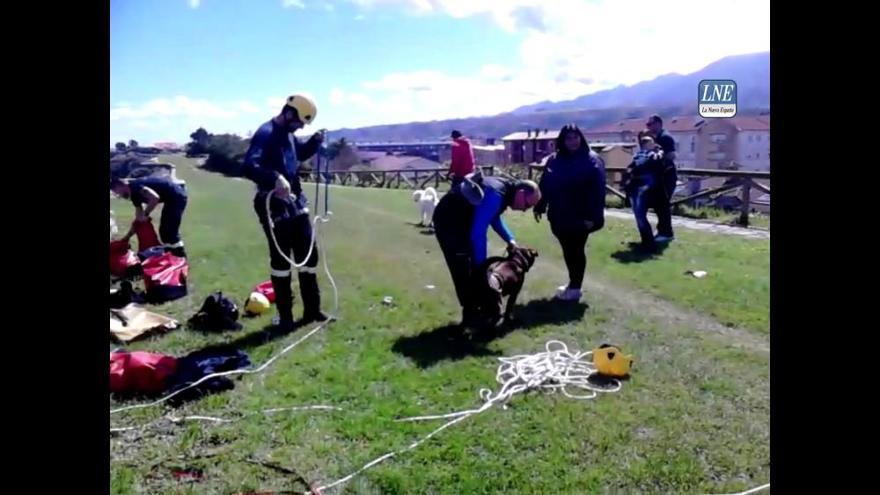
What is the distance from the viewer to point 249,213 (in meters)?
11.4

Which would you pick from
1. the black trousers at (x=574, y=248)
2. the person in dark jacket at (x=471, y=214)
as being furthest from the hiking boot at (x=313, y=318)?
the black trousers at (x=574, y=248)

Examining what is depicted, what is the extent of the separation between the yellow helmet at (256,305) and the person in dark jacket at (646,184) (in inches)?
175

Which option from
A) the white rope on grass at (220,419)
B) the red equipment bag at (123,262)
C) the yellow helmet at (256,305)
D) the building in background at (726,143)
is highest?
the building in background at (726,143)

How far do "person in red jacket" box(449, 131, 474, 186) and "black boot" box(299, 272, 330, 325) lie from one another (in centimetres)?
134

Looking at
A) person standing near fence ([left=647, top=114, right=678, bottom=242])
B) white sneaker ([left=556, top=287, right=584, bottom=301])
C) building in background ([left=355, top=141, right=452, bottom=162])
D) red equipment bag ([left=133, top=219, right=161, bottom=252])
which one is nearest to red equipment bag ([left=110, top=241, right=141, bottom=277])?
red equipment bag ([left=133, top=219, right=161, bottom=252])

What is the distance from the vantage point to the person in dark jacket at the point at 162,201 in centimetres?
736

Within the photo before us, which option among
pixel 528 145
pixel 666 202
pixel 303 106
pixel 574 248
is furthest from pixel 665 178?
pixel 303 106

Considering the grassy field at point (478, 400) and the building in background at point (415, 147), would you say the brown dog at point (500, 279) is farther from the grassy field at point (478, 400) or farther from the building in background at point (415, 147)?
the building in background at point (415, 147)

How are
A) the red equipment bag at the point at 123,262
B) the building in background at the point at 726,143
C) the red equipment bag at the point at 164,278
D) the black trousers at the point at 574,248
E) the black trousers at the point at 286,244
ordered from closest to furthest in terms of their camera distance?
1. the building in background at the point at 726,143
2. the black trousers at the point at 286,244
3. the black trousers at the point at 574,248
4. the red equipment bag at the point at 164,278
5. the red equipment bag at the point at 123,262

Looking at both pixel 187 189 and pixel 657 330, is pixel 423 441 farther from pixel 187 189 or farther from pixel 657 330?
pixel 187 189

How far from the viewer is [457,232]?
5.04 meters

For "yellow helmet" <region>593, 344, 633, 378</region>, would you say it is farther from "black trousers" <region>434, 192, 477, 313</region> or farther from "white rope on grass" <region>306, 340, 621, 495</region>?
"black trousers" <region>434, 192, 477, 313</region>
